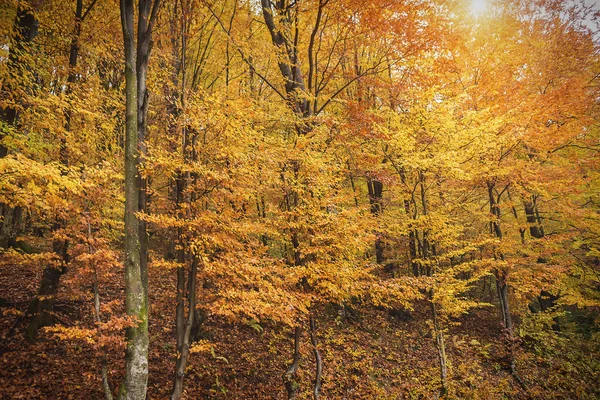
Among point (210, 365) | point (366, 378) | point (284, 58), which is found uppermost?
point (284, 58)

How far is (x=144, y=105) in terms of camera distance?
7.08 m

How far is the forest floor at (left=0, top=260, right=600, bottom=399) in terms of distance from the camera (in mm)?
7543

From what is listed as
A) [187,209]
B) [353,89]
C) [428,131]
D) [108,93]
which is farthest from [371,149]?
[108,93]

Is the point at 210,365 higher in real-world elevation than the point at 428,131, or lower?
lower

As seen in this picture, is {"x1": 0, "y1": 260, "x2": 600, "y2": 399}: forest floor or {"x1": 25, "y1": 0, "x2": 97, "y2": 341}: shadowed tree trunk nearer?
{"x1": 0, "y1": 260, "x2": 600, "y2": 399}: forest floor

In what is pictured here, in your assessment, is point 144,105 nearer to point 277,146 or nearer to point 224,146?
point 224,146

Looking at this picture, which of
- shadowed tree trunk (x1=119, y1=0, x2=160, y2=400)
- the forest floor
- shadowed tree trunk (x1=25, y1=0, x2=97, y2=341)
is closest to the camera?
shadowed tree trunk (x1=119, y1=0, x2=160, y2=400)

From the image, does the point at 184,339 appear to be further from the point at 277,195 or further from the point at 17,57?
the point at 17,57

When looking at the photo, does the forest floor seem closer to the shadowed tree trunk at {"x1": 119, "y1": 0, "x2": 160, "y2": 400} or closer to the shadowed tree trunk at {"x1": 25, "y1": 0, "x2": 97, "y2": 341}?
the shadowed tree trunk at {"x1": 25, "y1": 0, "x2": 97, "y2": 341}

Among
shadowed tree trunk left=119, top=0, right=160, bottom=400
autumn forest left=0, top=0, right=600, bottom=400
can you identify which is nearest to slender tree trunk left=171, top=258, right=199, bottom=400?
autumn forest left=0, top=0, right=600, bottom=400

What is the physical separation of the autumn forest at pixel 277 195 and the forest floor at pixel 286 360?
75 mm

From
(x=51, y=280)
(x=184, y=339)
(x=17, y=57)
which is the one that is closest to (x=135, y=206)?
(x=184, y=339)

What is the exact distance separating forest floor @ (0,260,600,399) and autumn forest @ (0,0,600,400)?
0.25ft

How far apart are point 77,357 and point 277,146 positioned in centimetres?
767
